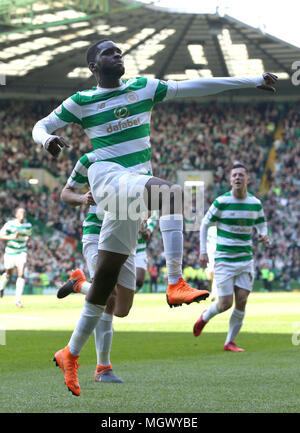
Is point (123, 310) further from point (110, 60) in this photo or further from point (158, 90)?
point (110, 60)

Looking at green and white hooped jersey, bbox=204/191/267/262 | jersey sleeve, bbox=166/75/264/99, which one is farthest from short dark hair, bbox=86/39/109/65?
green and white hooped jersey, bbox=204/191/267/262

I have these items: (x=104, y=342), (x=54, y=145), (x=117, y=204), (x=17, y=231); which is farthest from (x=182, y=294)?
(x=17, y=231)

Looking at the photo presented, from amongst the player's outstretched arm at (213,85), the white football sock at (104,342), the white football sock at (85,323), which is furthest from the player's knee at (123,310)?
the player's outstretched arm at (213,85)

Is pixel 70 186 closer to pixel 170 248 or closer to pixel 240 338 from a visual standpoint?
pixel 170 248

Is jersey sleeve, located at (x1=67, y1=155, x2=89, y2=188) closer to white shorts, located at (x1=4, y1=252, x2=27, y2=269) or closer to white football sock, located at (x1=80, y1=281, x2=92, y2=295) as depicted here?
white football sock, located at (x1=80, y1=281, x2=92, y2=295)

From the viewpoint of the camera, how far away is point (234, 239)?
9984mm

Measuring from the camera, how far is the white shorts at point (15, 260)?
1906 centimetres

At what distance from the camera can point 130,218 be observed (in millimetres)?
5160

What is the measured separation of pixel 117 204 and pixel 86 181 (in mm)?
2098

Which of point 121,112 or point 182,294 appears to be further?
point 121,112

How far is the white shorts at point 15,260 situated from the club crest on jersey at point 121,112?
14.2 metres

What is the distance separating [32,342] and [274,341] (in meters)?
3.42

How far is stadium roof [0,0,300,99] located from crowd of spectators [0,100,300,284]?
145 cm
